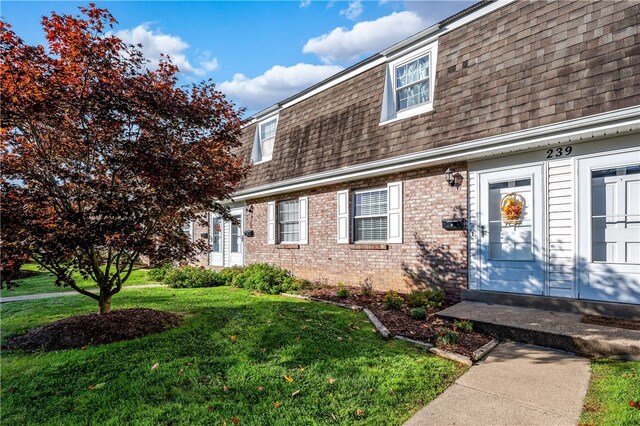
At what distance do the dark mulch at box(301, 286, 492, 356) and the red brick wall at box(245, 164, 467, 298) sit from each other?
0.73 meters

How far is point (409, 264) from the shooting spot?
765 cm

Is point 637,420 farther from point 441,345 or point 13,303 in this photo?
point 13,303

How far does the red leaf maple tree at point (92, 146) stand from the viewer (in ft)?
14.1

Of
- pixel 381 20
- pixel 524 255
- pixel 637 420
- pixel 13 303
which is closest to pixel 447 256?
pixel 524 255

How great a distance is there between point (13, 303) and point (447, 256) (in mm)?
9453

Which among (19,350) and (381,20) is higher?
(381,20)

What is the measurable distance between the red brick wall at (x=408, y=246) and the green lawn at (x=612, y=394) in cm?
298

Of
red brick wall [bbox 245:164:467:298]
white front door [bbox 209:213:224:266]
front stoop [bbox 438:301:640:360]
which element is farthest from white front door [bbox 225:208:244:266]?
front stoop [bbox 438:301:640:360]

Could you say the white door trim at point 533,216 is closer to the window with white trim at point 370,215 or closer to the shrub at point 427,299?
the shrub at point 427,299

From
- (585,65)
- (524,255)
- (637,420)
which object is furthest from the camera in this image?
(524,255)

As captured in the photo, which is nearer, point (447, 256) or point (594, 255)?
point (594, 255)

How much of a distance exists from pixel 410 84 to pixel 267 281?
19.8 ft

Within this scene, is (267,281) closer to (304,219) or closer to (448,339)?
(304,219)

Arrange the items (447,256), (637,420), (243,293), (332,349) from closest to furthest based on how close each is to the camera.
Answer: (637,420), (332,349), (447,256), (243,293)
